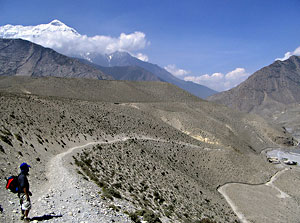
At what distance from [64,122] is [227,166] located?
3204cm

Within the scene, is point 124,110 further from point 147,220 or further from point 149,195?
point 147,220

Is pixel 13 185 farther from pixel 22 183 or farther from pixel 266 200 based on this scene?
pixel 266 200

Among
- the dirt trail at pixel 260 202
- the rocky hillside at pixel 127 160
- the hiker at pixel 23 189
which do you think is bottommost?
the dirt trail at pixel 260 202

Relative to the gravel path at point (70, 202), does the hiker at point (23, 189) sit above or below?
above

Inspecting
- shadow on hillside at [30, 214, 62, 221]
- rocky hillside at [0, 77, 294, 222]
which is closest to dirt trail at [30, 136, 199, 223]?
shadow on hillside at [30, 214, 62, 221]

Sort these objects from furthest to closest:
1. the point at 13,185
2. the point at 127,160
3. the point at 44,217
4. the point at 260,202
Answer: the point at 260,202
the point at 127,160
the point at 44,217
the point at 13,185

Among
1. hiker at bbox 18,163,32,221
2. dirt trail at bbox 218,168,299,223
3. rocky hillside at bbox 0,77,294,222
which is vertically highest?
hiker at bbox 18,163,32,221

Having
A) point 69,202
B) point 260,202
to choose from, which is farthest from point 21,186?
point 260,202

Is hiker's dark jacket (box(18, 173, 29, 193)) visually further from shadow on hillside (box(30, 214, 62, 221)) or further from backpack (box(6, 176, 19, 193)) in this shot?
shadow on hillside (box(30, 214, 62, 221))

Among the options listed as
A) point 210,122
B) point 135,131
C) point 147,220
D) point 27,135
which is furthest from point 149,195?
point 210,122

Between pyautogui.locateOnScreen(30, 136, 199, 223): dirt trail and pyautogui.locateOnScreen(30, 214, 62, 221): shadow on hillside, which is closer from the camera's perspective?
pyautogui.locateOnScreen(30, 214, 62, 221): shadow on hillside

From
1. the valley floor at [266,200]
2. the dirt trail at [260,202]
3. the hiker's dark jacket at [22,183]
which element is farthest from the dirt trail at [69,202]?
the valley floor at [266,200]

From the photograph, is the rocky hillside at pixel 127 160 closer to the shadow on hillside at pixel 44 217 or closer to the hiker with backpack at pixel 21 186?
the shadow on hillside at pixel 44 217

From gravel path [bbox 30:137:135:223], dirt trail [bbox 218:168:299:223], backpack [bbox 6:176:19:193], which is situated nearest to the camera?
backpack [bbox 6:176:19:193]
